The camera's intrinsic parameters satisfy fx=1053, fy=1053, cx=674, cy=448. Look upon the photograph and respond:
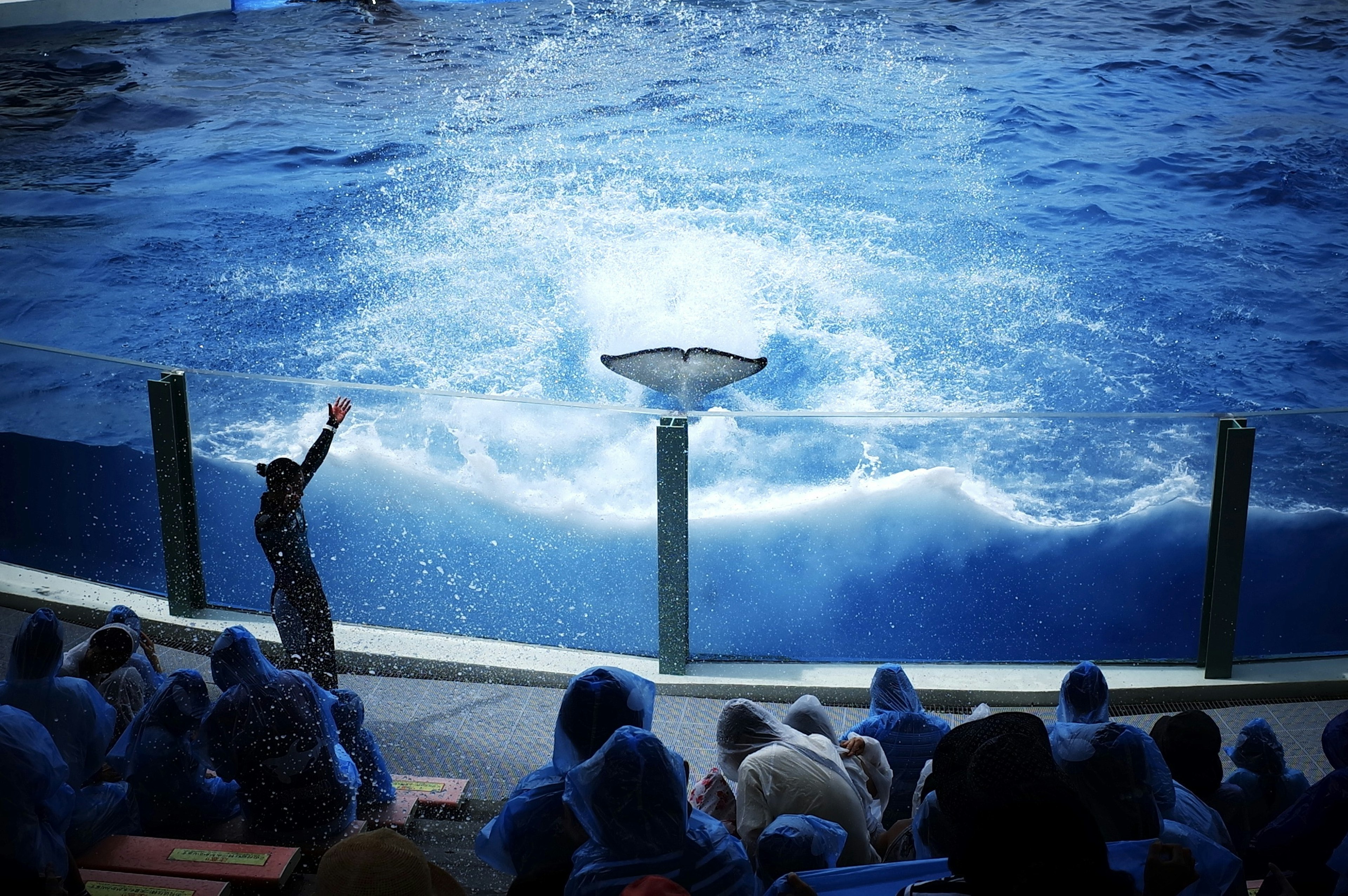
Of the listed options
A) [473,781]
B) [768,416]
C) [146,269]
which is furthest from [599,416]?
[146,269]

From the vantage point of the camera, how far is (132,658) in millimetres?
2365

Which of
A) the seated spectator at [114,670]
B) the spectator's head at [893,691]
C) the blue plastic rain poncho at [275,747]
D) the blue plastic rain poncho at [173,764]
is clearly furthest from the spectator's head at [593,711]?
the seated spectator at [114,670]

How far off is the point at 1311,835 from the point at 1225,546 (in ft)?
5.10

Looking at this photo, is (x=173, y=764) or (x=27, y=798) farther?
(x=173, y=764)

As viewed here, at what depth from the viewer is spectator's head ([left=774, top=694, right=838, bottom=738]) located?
2100 mm

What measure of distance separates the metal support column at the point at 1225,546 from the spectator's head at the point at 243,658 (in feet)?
8.43

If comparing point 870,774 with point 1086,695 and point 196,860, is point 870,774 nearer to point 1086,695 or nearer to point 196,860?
point 1086,695

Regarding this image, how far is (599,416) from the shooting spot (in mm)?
3125

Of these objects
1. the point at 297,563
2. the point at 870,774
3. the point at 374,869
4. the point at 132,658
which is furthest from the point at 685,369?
the point at 374,869

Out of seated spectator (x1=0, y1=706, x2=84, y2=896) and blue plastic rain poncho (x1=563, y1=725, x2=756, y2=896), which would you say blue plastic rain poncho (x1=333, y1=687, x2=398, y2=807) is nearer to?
seated spectator (x1=0, y1=706, x2=84, y2=896)

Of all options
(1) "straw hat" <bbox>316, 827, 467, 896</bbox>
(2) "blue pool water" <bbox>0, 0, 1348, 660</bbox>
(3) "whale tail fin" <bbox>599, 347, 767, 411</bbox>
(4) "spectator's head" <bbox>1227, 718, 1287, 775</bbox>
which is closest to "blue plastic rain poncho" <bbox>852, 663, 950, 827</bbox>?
(4) "spectator's head" <bbox>1227, 718, 1287, 775</bbox>

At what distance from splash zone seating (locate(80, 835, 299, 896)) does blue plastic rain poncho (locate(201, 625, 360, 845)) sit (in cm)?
8

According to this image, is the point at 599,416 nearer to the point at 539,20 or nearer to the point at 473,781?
the point at 473,781

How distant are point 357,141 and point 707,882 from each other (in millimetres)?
12842
